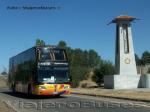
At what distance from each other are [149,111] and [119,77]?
39218mm

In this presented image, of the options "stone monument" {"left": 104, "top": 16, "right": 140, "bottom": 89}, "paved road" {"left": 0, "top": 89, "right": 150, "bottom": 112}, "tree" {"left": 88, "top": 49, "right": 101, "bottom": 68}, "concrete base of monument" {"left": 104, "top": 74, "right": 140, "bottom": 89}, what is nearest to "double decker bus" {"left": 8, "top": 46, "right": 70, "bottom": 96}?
"paved road" {"left": 0, "top": 89, "right": 150, "bottom": 112}

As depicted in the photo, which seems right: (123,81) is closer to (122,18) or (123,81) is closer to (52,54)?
(122,18)

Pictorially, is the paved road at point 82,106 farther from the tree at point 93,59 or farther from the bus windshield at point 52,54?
the tree at point 93,59

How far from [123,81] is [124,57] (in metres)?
3.20

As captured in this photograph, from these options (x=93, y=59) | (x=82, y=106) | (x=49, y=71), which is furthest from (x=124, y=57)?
(x=93, y=59)

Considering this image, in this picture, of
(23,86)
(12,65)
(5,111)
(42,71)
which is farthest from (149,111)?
(12,65)

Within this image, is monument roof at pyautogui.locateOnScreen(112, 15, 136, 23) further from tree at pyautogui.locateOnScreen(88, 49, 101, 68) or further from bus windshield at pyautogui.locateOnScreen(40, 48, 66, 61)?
tree at pyautogui.locateOnScreen(88, 49, 101, 68)

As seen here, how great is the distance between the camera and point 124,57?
60656mm

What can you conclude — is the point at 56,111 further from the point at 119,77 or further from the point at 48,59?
the point at 119,77

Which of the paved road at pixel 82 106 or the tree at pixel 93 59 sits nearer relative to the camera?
the paved road at pixel 82 106

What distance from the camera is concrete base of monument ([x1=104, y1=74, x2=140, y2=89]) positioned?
5968cm

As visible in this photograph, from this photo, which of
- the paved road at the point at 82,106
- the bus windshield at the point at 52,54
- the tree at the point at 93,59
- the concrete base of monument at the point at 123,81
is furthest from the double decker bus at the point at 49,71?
the tree at the point at 93,59

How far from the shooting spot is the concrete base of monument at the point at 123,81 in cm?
5968

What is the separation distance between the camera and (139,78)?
2414 inches
